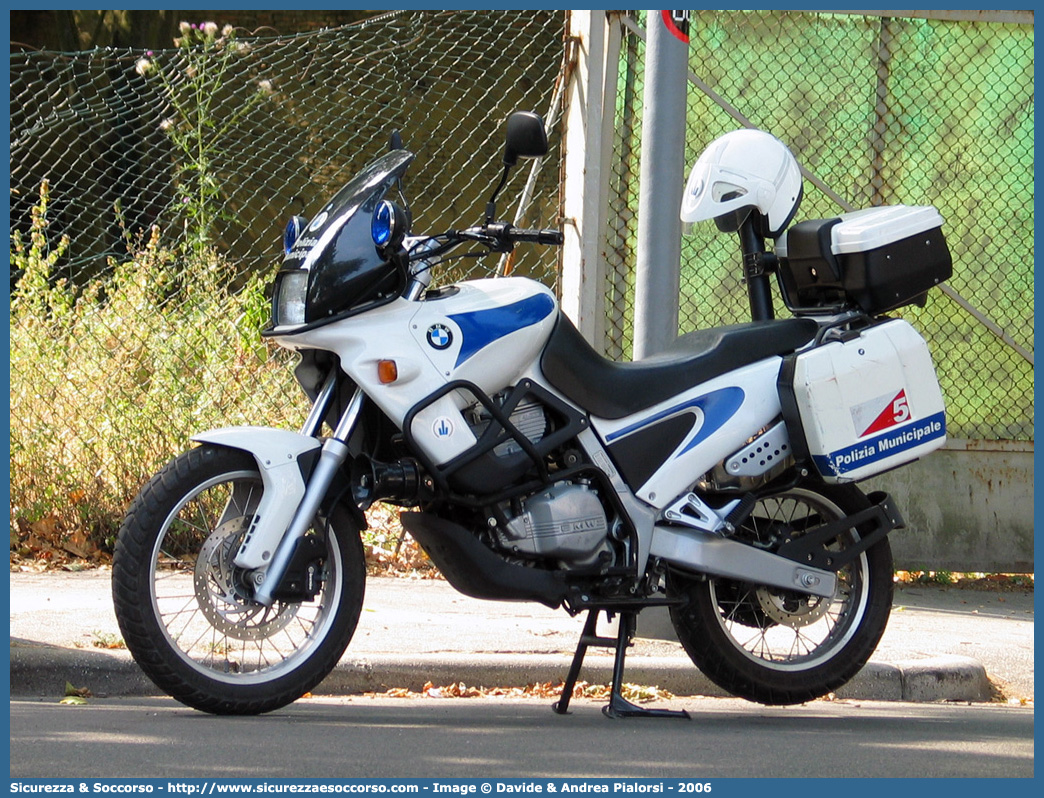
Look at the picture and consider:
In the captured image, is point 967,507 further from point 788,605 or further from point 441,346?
point 441,346

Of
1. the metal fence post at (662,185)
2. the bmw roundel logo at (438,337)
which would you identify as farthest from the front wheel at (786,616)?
the bmw roundel logo at (438,337)

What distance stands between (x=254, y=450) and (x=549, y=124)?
357 centimetres

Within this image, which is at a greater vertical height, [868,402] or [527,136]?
[527,136]

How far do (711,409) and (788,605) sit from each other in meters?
0.74

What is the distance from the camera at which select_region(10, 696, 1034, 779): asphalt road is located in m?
3.51

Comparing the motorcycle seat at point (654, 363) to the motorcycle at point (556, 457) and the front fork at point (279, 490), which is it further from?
the front fork at point (279, 490)

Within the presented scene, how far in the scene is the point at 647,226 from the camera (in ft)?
18.0

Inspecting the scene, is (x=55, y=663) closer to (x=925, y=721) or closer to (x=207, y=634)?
(x=207, y=634)

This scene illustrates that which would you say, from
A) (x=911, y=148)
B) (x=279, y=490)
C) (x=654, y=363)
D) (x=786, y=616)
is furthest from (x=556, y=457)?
(x=911, y=148)

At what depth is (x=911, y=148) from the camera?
7.57 metres

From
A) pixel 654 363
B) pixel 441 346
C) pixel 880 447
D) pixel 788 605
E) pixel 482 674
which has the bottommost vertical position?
pixel 482 674

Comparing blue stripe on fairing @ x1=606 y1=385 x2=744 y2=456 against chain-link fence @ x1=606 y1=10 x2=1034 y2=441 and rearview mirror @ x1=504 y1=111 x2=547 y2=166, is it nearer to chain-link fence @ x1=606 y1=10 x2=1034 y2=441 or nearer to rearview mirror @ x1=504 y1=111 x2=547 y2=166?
rearview mirror @ x1=504 y1=111 x2=547 y2=166

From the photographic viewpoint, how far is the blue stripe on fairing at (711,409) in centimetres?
456

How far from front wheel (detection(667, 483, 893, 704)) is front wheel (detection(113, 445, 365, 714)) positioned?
1.15 meters
